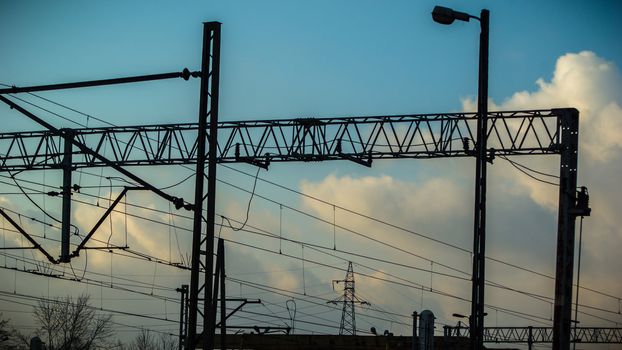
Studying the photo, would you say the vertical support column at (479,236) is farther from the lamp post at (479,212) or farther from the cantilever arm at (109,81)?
the cantilever arm at (109,81)

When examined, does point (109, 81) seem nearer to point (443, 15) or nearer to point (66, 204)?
point (443, 15)

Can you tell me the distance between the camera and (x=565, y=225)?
32500 millimetres

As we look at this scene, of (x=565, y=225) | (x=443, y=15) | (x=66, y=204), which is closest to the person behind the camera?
(x=443, y=15)

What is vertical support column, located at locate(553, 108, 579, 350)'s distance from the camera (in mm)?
31172

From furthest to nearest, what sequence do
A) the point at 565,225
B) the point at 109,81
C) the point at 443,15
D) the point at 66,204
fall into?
1. the point at 66,204
2. the point at 565,225
3. the point at 443,15
4. the point at 109,81

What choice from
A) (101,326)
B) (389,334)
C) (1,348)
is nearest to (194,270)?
(389,334)

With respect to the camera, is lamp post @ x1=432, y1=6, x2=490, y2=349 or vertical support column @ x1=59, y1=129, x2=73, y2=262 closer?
lamp post @ x1=432, y1=6, x2=490, y2=349

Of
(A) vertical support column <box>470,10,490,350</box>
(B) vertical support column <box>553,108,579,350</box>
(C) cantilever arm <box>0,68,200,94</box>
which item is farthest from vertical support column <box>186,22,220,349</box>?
(B) vertical support column <box>553,108,579,350</box>

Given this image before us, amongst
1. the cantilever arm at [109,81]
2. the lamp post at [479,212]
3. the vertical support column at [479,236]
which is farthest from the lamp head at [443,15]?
the cantilever arm at [109,81]

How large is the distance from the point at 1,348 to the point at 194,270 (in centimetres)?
5279

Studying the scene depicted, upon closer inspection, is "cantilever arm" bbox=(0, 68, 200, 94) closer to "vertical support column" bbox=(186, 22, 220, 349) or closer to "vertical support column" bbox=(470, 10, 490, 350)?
"vertical support column" bbox=(186, 22, 220, 349)

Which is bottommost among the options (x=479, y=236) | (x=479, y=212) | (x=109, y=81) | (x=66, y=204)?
(x=479, y=236)

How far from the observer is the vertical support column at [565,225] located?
3117 centimetres

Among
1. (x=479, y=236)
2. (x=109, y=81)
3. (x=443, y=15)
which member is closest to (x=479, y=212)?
(x=479, y=236)
